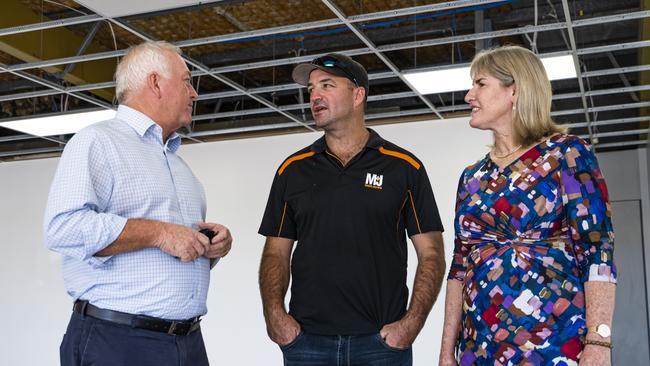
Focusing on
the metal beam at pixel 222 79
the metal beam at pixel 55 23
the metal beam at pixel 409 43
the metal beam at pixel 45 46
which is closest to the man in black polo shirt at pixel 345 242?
the metal beam at pixel 409 43

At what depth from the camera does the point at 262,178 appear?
9.84 m

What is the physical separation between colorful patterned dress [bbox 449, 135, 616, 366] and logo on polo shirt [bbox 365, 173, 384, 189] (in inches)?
26.3

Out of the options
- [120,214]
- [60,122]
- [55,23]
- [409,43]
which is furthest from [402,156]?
[60,122]

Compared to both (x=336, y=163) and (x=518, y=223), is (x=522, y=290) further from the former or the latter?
(x=336, y=163)

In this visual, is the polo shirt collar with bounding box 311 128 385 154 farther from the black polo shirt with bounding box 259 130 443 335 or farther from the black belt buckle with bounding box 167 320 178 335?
the black belt buckle with bounding box 167 320 178 335

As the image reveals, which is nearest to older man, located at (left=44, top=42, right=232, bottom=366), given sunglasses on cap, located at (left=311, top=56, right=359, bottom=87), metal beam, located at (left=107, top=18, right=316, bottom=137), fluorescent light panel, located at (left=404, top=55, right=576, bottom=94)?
sunglasses on cap, located at (left=311, top=56, right=359, bottom=87)

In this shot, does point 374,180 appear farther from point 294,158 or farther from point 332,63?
point 332,63

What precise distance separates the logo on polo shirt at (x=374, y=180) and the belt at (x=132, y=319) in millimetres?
854

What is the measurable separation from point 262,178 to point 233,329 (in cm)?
187

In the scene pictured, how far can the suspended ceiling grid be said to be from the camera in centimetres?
652

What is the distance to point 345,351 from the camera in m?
2.60

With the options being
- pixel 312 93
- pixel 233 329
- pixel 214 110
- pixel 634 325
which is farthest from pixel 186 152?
pixel 312 93

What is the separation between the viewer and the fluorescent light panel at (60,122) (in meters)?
8.27

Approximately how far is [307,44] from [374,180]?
5.36m
